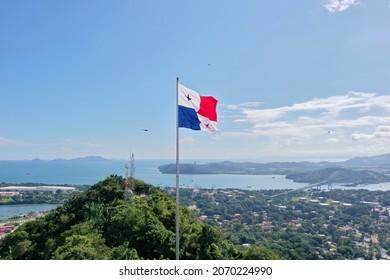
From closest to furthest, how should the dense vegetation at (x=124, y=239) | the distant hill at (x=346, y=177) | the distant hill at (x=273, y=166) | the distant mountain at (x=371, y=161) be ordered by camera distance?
the dense vegetation at (x=124, y=239) → the distant hill at (x=346, y=177) → the distant mountain at (x=371, y=161) → the distant hill at (x=273, y=166)

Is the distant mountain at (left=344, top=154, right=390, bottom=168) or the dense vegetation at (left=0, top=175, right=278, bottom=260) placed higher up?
the distant mountain at (left=344, top=154, right=390, bottom=168)

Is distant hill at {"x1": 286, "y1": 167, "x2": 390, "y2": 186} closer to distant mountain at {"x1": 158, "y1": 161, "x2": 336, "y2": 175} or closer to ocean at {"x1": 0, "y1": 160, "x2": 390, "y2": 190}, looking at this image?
ocean at {"x1": 0, "y1": 160, "x2": 390, "y2": 190}

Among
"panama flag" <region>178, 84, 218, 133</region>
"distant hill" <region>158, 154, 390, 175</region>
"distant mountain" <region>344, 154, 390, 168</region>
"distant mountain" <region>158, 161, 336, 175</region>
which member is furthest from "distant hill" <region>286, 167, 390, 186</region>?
"panama flag" <region>178, 84, 218, 133</region>

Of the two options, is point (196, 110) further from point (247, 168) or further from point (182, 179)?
point (247, 168)

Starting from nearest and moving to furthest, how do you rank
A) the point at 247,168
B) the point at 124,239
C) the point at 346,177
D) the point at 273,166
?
the point at 124,239, the point at 346,177, the point at 273,166, the point at 247,168

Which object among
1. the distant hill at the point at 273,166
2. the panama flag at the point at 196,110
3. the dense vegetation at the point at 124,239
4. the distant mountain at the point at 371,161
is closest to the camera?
the panama flag at the point at 196,110

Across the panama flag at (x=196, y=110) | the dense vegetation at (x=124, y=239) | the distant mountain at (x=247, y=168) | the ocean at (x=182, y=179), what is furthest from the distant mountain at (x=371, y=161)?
the panama flag at (x=196, y=110)

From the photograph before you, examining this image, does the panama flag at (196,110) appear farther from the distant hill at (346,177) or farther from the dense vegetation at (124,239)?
the distant hill at (346,177)

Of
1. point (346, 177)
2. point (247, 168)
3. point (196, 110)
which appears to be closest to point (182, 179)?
point (247, 168)

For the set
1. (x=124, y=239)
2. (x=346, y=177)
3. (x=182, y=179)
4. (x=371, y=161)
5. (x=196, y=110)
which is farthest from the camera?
(x=182, y=179)
